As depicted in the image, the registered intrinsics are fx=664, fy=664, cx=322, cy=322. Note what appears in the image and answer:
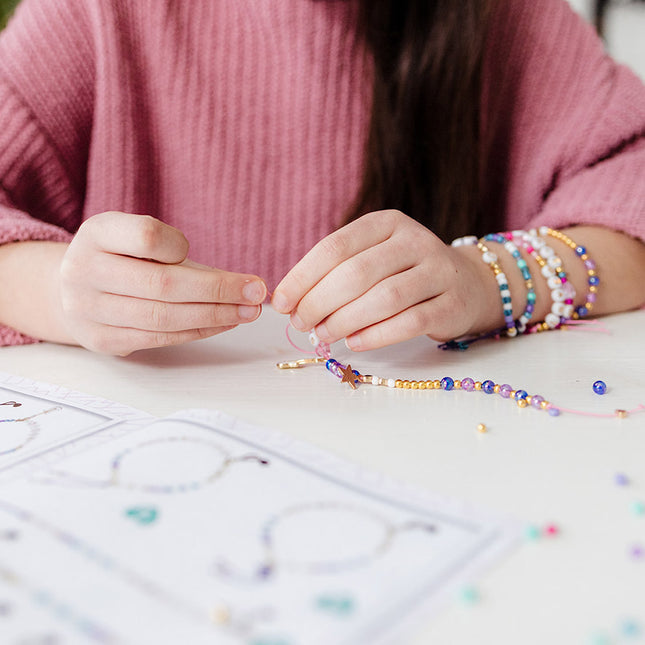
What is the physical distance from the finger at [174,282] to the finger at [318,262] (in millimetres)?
13

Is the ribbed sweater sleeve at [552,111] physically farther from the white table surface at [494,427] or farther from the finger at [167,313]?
the finger at [167,313]

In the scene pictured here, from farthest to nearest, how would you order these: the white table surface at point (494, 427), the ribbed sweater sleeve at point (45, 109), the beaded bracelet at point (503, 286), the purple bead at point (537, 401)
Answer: the ribbed sweater sleeve at point (45, 109), the beaded bracelet at point (503, 286), the purple bead at point (537, 401), the white table surface at point (494, 427)

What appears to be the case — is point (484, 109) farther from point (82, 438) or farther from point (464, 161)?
point (82, 438)

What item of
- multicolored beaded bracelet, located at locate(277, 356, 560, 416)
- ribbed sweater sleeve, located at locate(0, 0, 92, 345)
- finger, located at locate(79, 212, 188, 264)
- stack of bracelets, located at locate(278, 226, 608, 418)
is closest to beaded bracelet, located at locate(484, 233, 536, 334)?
stack of bracelets, located at locate(278, 226, 608, 418)

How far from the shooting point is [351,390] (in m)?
0.36

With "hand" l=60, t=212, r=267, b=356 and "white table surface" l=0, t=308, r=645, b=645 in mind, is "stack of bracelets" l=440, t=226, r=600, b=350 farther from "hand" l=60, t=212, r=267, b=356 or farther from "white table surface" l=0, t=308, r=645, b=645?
"hand" l=60, t=212, r=267, b=356

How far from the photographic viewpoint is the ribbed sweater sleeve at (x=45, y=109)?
557 millimetres

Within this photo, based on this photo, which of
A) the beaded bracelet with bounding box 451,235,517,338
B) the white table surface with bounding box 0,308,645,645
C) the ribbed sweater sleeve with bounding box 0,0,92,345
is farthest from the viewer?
the ribbed sweater sleeve with bounding box 0,0,92,345

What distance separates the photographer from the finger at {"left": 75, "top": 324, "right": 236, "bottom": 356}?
385mm

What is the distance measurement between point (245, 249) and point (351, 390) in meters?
0.34

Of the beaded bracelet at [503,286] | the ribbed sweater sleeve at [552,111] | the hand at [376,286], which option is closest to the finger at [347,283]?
A: the hand at [376,286]

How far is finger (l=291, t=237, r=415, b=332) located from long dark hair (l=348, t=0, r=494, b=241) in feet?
0.80

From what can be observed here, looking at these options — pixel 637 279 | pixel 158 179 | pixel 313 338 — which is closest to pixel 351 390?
pixel 313 338

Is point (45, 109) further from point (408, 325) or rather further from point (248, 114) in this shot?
point (408, 325)
